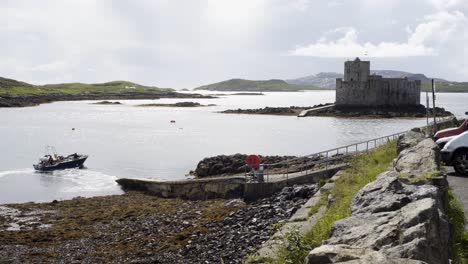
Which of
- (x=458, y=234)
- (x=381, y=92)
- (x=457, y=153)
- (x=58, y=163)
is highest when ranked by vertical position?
(x=381, y=92)

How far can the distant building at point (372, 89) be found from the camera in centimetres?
10650

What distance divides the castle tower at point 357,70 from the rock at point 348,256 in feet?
337

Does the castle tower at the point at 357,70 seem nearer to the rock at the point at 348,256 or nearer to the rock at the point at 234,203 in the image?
the rock at the point at 234,203

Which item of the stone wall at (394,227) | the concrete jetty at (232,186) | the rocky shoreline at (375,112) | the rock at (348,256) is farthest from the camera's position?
the rocky shoreline at (375,112)

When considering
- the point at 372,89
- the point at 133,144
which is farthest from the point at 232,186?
the point at 372,89

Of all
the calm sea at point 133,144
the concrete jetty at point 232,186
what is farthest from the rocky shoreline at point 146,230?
the calm sea at point 133,144

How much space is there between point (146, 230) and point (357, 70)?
89985 mm

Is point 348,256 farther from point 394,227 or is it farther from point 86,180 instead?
point 86,180

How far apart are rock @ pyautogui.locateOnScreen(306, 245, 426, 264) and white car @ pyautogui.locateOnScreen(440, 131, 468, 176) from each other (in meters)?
10.8

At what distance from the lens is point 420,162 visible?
10.6 meters

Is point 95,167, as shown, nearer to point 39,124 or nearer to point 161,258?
point 161,258

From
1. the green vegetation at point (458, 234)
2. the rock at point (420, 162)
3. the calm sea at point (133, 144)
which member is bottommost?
the calm sea at point (133, 144)

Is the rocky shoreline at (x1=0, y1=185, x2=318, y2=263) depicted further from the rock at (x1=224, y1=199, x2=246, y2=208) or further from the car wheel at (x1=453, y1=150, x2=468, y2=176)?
the car wheel at (x1=453, y1=150, x2=468, y2=176)

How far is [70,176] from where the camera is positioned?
43.8 metres
